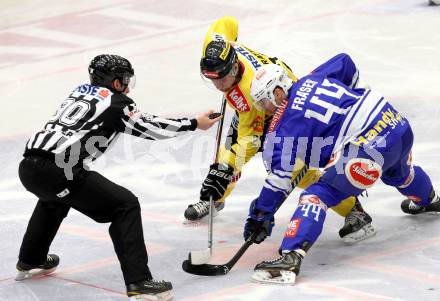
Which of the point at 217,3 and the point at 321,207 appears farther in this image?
the point at 217,3

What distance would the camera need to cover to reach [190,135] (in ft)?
29.1

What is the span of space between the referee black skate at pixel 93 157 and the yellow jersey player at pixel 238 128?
0.77 m

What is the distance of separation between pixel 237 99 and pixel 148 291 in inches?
61.2

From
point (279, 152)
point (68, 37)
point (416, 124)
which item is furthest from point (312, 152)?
point (68, 37)

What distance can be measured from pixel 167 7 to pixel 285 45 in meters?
2.55

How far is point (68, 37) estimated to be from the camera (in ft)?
40.4

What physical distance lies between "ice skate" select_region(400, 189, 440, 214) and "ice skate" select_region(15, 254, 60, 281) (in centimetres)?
223

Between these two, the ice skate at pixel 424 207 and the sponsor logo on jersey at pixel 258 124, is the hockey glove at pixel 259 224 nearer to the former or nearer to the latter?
the sponsor logo on jersey at pixel 258 124

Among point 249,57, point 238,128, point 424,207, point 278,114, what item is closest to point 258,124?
point 238,128

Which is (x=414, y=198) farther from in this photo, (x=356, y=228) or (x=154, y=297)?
(x=154, y=297)

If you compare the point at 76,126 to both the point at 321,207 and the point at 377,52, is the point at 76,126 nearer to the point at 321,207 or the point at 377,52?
the point at 321,207

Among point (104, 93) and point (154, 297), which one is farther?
point (104, 93)

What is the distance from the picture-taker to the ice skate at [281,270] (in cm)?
564

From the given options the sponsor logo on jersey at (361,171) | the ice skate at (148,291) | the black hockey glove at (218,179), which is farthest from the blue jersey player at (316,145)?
the black hockey glove at (218,179)
